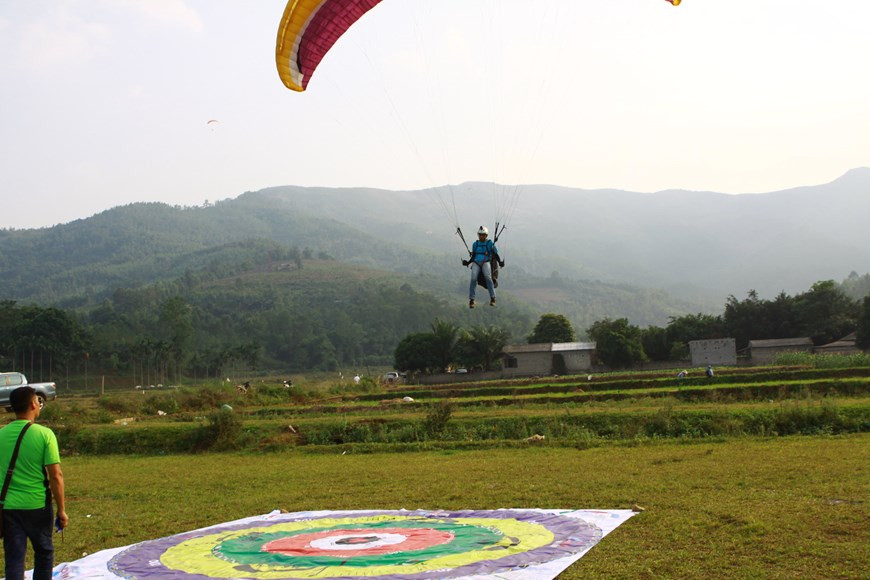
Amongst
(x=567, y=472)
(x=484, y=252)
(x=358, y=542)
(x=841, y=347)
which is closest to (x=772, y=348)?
(x=841, y=347)

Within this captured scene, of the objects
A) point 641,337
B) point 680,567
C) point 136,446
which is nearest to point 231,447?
point 136,446

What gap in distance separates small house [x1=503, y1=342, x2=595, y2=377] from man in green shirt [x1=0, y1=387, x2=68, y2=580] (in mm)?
61888

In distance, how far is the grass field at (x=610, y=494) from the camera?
25.9 feet

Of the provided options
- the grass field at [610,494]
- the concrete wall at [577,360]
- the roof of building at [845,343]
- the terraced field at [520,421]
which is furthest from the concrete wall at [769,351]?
the grass field at [610,494]

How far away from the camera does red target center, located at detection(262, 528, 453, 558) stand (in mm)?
9227

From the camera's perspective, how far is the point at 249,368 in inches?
4092

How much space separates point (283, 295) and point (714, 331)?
11673 centimetres

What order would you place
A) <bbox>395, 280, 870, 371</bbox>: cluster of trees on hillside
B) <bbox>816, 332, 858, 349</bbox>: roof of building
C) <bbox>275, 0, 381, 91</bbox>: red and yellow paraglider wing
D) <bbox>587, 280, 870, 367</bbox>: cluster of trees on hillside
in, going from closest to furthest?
1. <bbox>275, 0, 381, 91</bbox>: red and yellow paraglider wing
2. <bbox>816, 332, 858, 349</bbox>: roof of building
3. <bbox>587, 280, 870, 367</bbox>: cluster of trees on hillside
4. <bbox>395, 280, 870, 371</bbox>: cluster of trees on hillside

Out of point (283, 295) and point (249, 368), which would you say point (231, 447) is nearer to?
point (249, 368)

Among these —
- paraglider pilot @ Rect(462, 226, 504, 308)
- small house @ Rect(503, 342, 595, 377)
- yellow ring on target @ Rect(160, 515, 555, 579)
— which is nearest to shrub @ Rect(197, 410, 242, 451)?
paraglider pilot @ Rect(462, 226, 504, 308)

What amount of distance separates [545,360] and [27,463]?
6347 cm

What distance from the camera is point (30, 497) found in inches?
263

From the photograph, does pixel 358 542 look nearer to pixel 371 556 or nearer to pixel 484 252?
pixel 371 556

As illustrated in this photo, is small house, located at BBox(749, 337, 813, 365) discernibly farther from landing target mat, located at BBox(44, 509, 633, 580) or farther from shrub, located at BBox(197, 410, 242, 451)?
landing target mat, located at BBox(44, 509, 633, 580)
